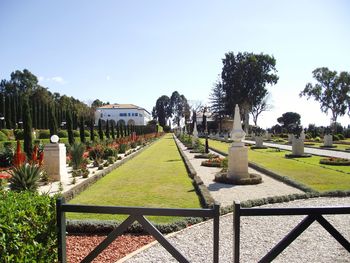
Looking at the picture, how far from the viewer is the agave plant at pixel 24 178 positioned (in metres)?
9.46

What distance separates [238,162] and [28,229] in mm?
9723

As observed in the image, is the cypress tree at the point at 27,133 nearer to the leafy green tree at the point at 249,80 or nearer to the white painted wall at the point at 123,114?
the leafy green tree at the point at 249,80

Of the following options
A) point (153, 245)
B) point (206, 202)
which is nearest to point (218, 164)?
point (206, 202)

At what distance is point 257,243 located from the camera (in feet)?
18.2

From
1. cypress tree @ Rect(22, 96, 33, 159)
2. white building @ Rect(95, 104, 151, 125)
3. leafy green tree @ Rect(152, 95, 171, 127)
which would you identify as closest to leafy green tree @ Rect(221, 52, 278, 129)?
cypress tree @ Rect(22, 96, 33, 159)

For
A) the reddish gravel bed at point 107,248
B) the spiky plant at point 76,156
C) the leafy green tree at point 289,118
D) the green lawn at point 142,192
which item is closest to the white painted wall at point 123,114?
the leafy green tree at point 289,118

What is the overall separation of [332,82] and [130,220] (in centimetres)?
6424

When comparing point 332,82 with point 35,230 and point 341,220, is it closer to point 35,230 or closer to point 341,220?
point 341,220

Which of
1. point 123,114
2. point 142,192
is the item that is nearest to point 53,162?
point 142,192

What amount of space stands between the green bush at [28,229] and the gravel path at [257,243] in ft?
5.38

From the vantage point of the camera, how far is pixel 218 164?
17344 millimetres

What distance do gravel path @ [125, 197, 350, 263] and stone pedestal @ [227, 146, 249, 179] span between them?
508 centimetres

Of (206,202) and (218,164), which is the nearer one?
(206,202)

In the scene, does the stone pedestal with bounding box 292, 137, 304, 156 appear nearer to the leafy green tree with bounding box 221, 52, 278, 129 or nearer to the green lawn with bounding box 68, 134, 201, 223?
the green lawn with bounding box 68, 134, 201, 223
